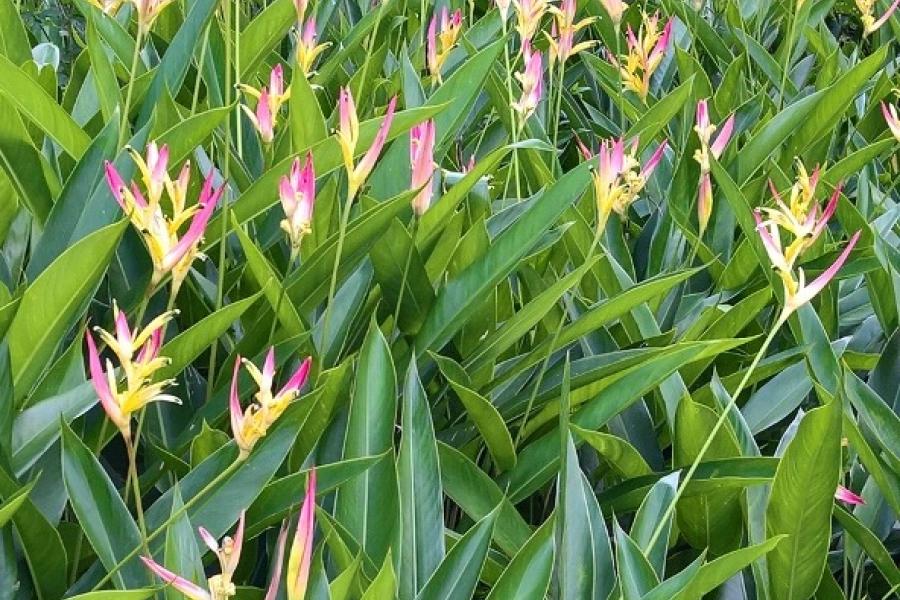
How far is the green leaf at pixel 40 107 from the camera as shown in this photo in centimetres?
115

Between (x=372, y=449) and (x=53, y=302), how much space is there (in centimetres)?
29

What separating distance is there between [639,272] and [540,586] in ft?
2.78

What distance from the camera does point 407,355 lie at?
3.93 ft

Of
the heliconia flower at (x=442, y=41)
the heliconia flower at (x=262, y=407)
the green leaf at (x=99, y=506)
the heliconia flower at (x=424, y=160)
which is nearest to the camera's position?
the heliconia flower at (x=262, y=407)

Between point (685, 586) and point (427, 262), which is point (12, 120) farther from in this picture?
point (685, 586)

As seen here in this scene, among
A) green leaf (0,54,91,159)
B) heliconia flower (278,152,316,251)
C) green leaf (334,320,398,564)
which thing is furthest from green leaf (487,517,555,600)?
green leaf (0,54,91,159)

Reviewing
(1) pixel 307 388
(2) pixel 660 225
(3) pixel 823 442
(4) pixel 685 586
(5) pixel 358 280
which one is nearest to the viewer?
(4) pixel 685 586

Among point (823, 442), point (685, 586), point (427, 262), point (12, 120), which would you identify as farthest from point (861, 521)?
point (12, 120)

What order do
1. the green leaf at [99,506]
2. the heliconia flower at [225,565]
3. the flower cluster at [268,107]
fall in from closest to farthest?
the heliconia flower at [225,565] < the green leaf at [99,506] < the flower cluster at [268,107]

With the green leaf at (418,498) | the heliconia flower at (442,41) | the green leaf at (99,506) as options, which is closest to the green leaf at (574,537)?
the green leaf at (418,498)

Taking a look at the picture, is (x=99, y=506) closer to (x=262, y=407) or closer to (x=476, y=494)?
(x=262, y=407)

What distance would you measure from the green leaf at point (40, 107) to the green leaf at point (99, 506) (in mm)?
485

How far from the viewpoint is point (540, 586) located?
834 millimetres

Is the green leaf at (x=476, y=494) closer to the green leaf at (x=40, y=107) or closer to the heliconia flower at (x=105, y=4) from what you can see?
the green leaf at (x=40, y=107)
